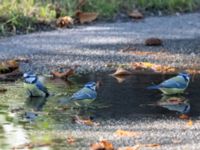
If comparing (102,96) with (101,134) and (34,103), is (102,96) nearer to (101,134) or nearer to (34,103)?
(34,103)

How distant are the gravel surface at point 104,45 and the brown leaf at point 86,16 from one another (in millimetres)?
193

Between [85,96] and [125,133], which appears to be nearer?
[125,133]

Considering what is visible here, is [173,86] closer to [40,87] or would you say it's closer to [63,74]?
[40,87]

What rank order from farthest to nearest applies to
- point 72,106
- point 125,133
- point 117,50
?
point 117,50
point 72,106
point 125,133

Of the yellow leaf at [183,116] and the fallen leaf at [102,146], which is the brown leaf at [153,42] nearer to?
the yellow leaf at [183,116]

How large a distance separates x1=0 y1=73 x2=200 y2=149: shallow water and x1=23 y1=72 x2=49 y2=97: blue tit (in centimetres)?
7

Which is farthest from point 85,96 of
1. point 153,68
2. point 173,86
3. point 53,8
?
point 53,8

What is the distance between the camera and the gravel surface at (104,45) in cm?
1135

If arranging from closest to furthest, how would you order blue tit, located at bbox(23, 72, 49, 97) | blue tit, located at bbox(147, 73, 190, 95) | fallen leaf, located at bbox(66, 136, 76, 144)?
fallen leaf, located at bbox(66, 136, 76, 144)
blue tit, located at bbox(23, 72, 49, 97)
blue tit, located at bbox(147, 73, 190, 95)

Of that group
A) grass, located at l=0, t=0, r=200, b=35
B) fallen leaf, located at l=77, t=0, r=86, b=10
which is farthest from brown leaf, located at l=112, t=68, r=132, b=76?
fallen leaf, located at l=77, t=0, r=86, b=10

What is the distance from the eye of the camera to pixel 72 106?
27.8 ft

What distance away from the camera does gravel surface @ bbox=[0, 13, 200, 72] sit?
11.4 metres

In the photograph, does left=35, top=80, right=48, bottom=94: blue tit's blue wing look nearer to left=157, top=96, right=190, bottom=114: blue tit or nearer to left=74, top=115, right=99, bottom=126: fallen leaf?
left=74, top=115, right=99, bottom=126: fallen leaf

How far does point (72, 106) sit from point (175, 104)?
108cm
